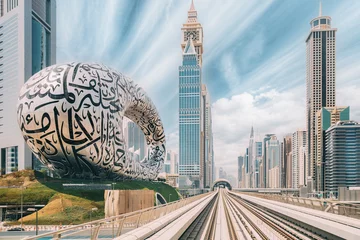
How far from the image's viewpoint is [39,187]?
96.4 ft

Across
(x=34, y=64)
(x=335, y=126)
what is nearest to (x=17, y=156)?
(x=34, y=64)

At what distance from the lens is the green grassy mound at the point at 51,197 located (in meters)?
25.8

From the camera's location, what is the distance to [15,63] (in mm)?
81812

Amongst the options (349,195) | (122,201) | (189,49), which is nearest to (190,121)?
(189,49)

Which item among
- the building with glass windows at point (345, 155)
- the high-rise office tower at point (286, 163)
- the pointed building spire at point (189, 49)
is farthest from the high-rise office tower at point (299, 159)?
the pointed building spire at point (189, 49)

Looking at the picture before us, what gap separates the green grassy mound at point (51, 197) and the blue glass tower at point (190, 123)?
96.3m

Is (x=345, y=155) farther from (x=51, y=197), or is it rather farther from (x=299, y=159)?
(x=51, y=197)

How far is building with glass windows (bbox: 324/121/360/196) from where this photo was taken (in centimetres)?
8956

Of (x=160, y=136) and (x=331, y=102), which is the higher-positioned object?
(x=331, y=102)

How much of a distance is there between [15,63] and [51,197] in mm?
66097

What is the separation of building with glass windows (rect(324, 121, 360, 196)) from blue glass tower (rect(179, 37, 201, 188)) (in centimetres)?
5291

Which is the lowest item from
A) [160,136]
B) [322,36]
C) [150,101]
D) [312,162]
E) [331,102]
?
[312,162]

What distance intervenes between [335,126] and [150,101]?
6900 cm

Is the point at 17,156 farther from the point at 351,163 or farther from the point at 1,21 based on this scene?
the point at 351,163
